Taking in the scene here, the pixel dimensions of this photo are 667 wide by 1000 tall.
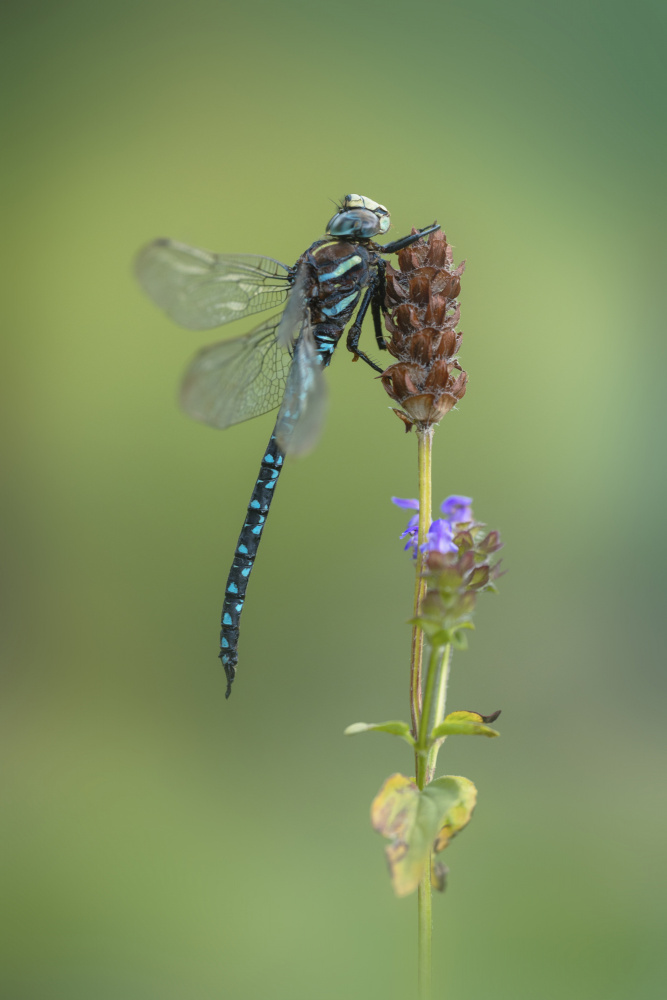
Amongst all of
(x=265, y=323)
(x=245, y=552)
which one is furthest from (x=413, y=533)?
(x=265, y=323)

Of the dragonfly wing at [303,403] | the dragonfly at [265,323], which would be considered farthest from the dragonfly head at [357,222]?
the dragonfly wing at [303,403]

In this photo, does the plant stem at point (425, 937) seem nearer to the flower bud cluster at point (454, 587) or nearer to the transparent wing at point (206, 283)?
the flower bud cluster at point (454, 587)

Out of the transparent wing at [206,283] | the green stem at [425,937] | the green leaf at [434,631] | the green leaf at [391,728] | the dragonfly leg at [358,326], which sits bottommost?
the green stem at [425,937]

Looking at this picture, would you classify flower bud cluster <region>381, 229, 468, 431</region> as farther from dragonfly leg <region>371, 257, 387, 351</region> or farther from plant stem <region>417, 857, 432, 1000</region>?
plant stem <region>417, 857, 432, 1000</region>

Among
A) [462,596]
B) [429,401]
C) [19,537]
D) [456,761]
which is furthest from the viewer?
[19,537]

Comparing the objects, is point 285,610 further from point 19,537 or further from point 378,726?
point 378,726

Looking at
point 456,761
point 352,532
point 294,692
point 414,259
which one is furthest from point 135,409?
point 414,259
